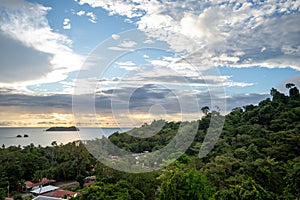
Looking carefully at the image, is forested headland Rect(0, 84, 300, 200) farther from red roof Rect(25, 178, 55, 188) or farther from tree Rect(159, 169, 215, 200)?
red roof Rect(25, 178, 55, 188)

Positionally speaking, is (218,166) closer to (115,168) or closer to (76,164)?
(115,168)

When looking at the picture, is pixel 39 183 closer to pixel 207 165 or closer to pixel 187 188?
pixel 207 165

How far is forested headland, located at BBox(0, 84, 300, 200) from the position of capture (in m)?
8.73

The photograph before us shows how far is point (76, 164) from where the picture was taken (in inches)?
938

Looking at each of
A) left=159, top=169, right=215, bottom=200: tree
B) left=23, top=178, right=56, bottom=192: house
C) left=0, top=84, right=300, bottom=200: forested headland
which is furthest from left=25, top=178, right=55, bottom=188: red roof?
left=159, top=169, right=215, bottom=200: tree

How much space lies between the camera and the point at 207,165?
43.1ft

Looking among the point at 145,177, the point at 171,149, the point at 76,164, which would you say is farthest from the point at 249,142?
the point at 76,164

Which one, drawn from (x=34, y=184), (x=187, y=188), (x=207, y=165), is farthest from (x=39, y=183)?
(x=187, y=188)

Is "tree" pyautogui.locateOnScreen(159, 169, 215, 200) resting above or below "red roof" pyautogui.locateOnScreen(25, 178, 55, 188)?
above

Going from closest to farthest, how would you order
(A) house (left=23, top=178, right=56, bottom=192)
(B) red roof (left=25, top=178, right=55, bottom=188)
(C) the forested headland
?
(C) the forested headland → (A) house (left=23, top=178, right=56, bottom=192) → (B) red roof (left=25, top=178, right=55, bottom=188)

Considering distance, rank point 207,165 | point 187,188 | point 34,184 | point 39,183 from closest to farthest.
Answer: point 187,188, point 207,165, point 34,184, point 39,183

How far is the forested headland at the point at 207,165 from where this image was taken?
28.6ft

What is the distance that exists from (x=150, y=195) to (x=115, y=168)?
253 centimetres

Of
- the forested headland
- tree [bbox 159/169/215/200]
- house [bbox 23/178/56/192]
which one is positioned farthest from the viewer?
house [bbox 23/178/56/192]
